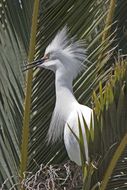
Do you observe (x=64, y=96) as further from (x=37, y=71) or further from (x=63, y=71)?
(x=37, y=71)

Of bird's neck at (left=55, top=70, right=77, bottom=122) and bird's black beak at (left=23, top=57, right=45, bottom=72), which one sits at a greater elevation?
bird's black beak at (left=23, top=57, right=45, bottom=72)

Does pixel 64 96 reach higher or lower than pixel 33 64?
lower

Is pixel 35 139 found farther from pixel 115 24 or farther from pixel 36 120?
pixel 115 24

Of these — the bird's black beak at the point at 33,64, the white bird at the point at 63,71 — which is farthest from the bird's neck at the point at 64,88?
the bird's black beak at the point at 33,64

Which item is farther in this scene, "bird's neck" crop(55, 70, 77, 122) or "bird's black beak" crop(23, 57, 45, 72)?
"bird's black beak" crop(23, 57, 45, 72)

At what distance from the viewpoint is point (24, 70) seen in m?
2.79

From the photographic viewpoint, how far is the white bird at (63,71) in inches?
103


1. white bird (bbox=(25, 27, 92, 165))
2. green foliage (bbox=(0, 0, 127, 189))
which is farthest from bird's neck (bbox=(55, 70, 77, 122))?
green foliage (bbox=(0, 0, 127, 189))

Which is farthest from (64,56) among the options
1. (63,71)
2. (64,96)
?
(64,96)

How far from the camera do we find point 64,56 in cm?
272

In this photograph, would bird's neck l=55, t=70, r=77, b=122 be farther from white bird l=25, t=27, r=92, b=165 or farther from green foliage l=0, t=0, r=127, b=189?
green foliage l=0, t=0, r=127, b=189

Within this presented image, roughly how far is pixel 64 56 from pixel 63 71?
2.7 inches

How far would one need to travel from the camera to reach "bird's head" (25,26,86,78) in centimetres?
270

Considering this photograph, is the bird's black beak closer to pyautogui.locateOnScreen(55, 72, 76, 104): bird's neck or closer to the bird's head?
the bird's head
